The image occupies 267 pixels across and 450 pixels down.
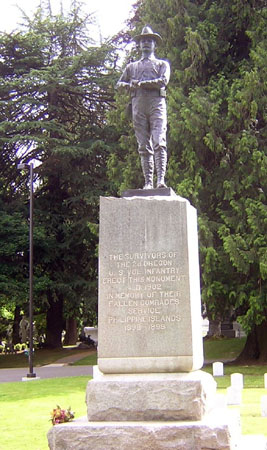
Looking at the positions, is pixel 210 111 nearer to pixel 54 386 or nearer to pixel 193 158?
pixel 193 158

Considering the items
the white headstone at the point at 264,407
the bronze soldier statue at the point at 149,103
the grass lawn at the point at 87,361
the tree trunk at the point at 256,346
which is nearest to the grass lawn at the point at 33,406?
the white headstone at the point at 264,407

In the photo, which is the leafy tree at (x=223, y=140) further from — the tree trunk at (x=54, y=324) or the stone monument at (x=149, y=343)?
the tree trunk at (x=54, y=324)

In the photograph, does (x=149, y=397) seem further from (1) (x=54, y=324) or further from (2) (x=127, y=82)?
(1) (x=54, y=324)

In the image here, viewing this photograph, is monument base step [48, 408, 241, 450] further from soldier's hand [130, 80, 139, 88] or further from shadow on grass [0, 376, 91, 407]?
shadow on grass [0, 376, 91, 407]

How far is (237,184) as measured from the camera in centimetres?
2062

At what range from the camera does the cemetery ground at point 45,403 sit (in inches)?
396

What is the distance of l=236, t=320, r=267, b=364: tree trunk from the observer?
21.8 metres

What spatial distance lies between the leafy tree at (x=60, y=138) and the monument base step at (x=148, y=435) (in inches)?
817

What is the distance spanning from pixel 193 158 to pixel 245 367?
23.9 feet

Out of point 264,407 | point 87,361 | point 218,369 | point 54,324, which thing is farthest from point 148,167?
point 54,324

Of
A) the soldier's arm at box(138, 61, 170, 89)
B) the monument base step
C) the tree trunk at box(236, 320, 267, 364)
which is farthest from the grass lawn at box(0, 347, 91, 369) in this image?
the monument base step

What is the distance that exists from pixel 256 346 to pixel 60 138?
14.7m

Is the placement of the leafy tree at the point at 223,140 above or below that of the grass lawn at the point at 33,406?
above

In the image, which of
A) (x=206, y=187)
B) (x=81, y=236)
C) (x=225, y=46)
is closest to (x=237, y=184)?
(x=206, y=187)
